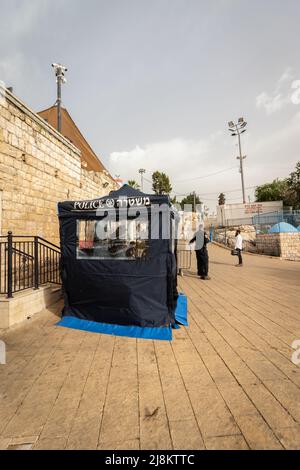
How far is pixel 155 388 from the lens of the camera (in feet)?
7.81

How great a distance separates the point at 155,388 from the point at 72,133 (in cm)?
Answer: 1839

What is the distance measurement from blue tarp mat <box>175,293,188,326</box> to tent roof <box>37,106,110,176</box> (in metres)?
11.5

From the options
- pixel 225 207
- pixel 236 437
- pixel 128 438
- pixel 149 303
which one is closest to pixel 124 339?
pixel 149 303

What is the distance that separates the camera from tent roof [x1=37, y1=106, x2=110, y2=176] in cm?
1484

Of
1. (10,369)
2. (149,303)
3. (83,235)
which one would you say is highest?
(83,235)

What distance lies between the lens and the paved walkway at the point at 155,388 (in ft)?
5.84

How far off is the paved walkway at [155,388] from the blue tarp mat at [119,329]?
16 centimetres

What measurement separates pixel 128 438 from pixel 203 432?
0.61 m

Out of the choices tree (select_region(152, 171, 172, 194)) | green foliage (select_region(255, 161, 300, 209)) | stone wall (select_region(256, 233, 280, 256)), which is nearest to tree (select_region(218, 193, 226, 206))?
green foliage (select_region(255, 161, 300, 209))

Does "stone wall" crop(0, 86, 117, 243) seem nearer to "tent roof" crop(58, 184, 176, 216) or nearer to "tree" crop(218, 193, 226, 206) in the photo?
"tent roof" crop(58, 184, 176, 216)

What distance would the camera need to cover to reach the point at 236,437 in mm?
1748

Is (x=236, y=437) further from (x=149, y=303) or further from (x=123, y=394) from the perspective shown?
(x=149, y=303)

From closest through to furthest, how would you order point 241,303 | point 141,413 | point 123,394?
point 141,413 → point 123,394 → point 241,303

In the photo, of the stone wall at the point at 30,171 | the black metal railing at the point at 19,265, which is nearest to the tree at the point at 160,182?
the stone wall at the point at 30,171
